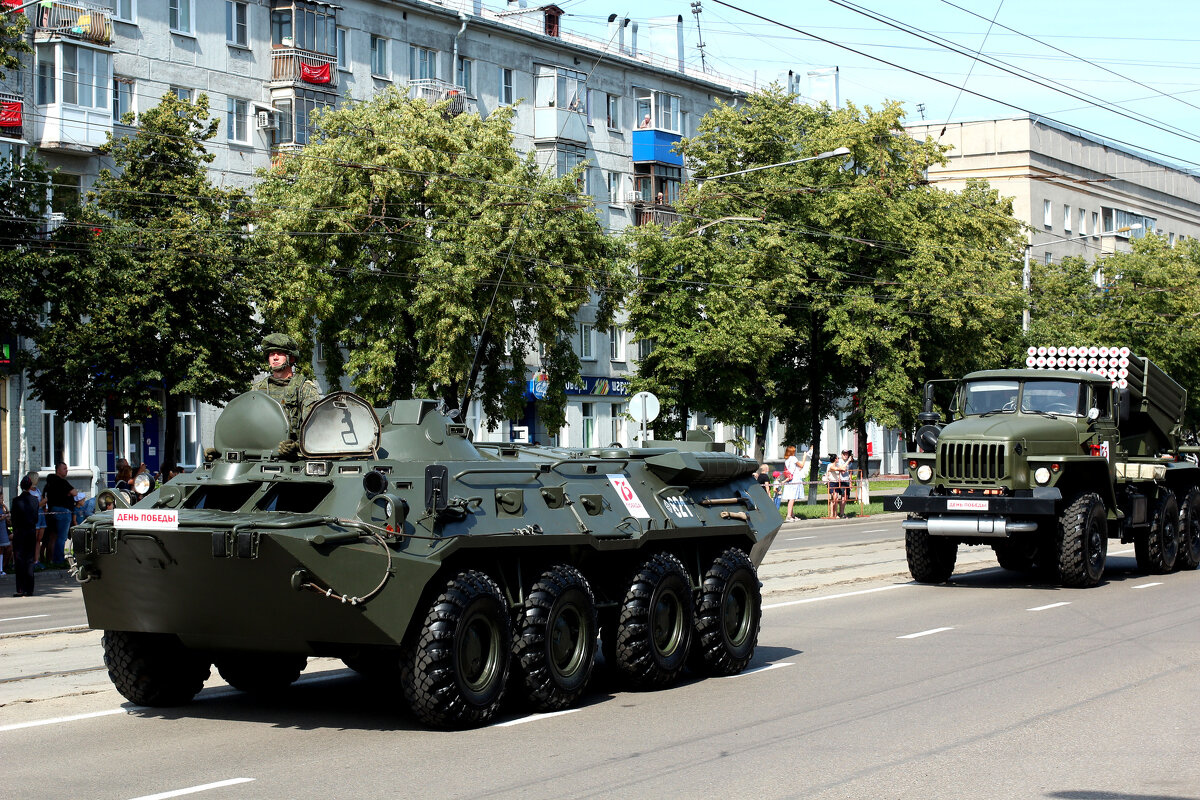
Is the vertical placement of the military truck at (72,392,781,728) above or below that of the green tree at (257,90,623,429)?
below

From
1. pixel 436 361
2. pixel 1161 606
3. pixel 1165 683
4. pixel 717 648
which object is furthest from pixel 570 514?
pixel 436 361

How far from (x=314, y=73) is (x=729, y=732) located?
1383 inches

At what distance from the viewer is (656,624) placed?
1135cm

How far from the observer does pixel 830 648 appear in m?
13.7

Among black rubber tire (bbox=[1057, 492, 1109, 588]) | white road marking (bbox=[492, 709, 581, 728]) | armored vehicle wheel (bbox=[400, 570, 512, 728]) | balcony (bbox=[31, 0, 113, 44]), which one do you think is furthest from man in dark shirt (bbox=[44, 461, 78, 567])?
armored vehicle wheel (bbox=[400, 570, 512, 728])

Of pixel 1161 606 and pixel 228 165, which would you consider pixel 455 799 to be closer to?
pixel 1161 606

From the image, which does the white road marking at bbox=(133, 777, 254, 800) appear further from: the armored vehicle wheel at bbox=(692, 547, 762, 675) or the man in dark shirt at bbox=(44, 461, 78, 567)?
the man in dark shirt at bbox=(44, 461, 78, 567)

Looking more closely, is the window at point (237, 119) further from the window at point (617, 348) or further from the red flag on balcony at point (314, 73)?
the window at point (617, 348)

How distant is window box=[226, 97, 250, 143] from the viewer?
4059cm

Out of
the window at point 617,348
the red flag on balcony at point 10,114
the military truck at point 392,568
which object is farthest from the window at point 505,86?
the military truck at point 392,568

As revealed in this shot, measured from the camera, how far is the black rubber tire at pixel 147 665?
10.3 m

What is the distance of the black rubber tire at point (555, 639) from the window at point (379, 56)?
36.3 metres

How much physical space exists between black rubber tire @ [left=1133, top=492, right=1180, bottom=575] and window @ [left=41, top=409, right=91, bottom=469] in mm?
24794

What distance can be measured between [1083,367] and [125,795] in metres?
17.4
